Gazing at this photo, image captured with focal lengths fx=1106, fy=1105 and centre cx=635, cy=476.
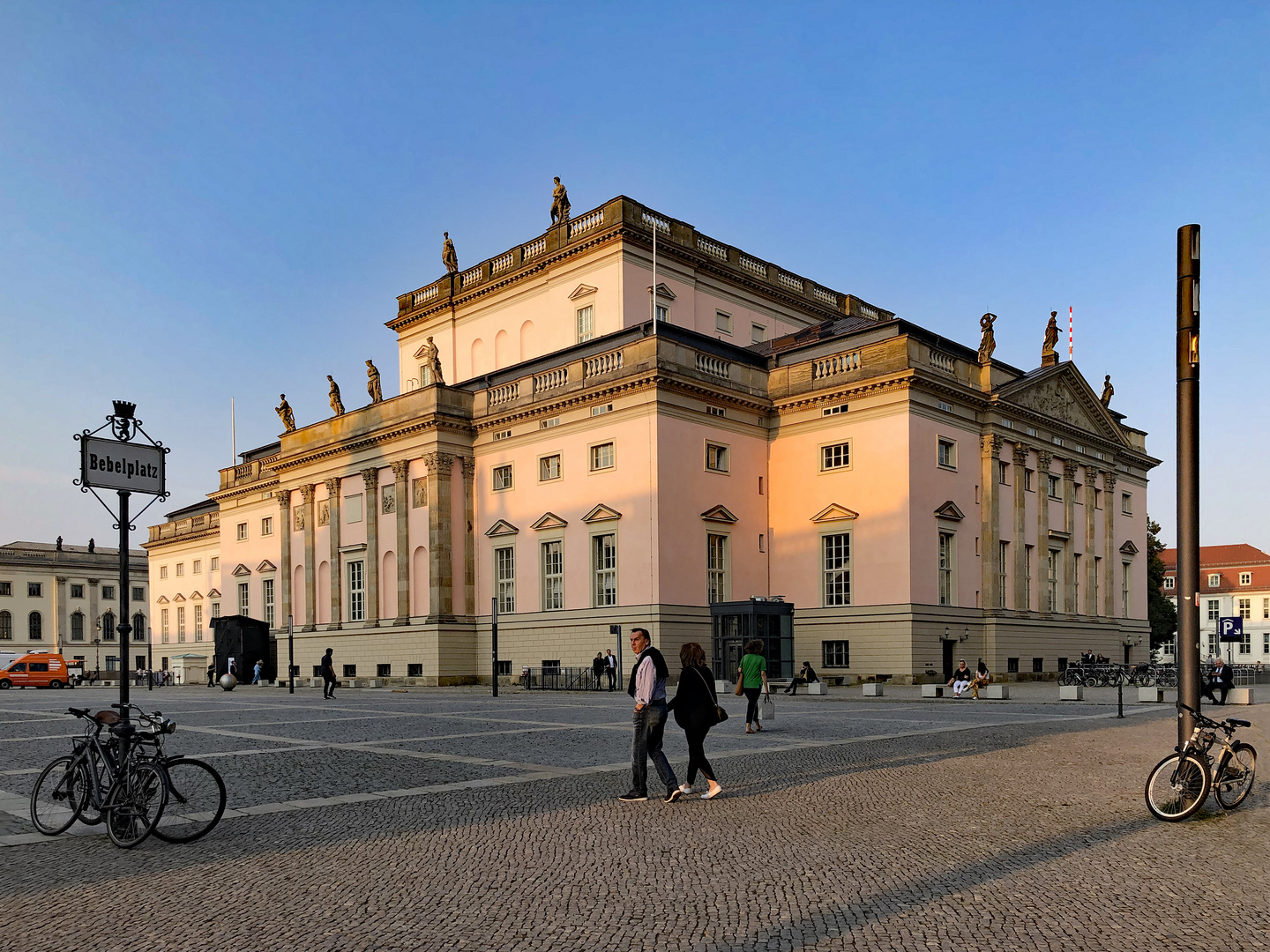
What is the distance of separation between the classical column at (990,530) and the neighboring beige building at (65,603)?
92858 mm

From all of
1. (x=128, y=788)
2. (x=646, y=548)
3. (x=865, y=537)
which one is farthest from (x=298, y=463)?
(x=128, y=788)

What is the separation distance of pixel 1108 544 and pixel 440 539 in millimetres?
33043

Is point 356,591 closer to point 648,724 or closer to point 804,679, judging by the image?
point 804,679

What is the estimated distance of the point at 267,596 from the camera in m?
66.2

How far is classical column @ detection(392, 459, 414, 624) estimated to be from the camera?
2013 inches

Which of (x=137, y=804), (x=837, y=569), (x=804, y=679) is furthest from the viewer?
(x=837, y=569)

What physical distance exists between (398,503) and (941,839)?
44278mm

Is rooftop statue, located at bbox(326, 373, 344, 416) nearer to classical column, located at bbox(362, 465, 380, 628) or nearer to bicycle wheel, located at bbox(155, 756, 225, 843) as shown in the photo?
classical column, located at bbox(362, 465, 380, 628)

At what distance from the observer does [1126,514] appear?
2313 inches

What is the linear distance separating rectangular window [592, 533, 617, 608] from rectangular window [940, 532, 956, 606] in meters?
13.1

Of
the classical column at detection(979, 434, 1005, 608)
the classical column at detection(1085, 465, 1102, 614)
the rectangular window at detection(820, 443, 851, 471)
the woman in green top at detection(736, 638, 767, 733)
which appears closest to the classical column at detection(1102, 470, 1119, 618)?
the classical column at detection(1085, 465, 1102, 614)

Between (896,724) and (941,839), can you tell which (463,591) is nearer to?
(896,724)

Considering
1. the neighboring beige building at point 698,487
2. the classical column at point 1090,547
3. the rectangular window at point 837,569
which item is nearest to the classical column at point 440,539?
the neighboring beige building at point 698,487

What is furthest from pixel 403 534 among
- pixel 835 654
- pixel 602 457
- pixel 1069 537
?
pixel 1069 537
